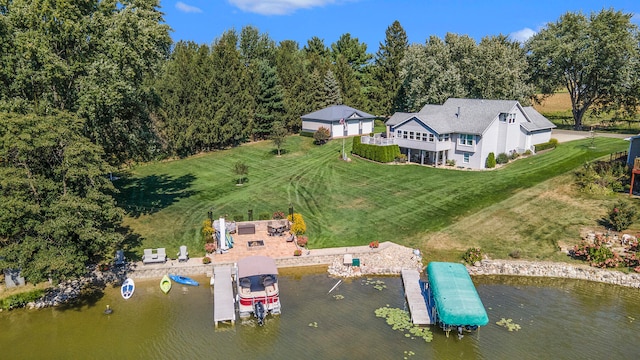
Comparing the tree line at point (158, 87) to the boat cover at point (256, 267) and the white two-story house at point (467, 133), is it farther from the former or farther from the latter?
the white two-story house at point (467, 133)

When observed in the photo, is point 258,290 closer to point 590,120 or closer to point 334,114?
point 334,114

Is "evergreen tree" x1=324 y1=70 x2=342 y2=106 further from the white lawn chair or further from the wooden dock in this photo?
the wooden dock

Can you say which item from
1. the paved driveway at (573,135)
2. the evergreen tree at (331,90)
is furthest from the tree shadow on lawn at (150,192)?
the paved driveway at (573,135)

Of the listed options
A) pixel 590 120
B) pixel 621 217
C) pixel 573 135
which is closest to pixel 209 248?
pixel 621 217

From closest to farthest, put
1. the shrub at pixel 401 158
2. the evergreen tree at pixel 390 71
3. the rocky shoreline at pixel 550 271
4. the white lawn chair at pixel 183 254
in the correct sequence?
the rocky shoreline at pixel 550 271
the white lawn chair at pixel 183 254
the shrub at pixel 401 158
the evergreen tree at pixel 390 71

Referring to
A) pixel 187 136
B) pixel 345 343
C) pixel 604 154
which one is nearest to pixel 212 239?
pixel 345 343

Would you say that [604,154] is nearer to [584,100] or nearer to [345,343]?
[584,100]
